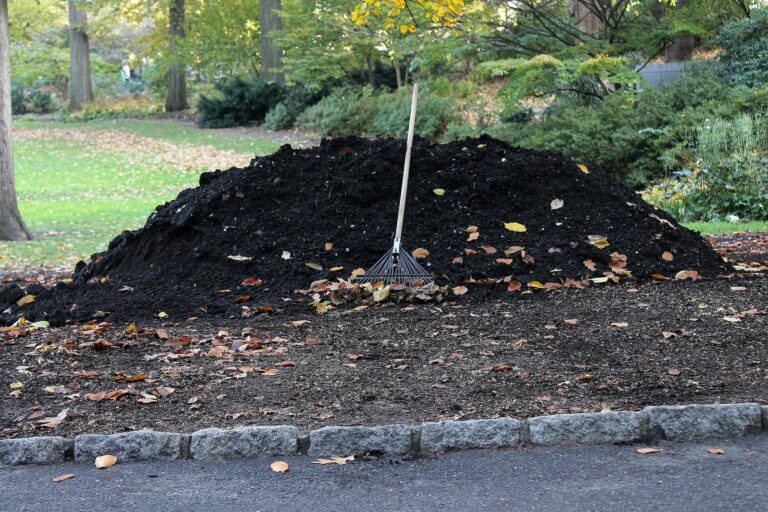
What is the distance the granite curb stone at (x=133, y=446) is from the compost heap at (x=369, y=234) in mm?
2436

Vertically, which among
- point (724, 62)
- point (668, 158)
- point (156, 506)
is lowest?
point (156, 506)

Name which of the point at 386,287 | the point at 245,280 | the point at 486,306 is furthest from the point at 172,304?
the point at 486,306

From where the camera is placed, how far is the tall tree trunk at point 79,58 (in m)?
32.8

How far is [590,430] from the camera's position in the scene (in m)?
4.03

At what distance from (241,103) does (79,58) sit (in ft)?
33.1

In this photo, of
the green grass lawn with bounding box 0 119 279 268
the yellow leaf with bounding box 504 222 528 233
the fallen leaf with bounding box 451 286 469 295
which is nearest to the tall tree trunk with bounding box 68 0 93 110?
the green grass lawn with bounding box 0 119 279 268

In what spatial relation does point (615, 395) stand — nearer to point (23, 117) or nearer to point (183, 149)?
point (183, 149)

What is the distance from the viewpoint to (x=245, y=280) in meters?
6.97

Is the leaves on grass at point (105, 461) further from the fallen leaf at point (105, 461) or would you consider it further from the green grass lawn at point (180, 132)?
the green grass lawn at point (180, 132)

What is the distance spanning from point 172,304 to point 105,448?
2.69 metres

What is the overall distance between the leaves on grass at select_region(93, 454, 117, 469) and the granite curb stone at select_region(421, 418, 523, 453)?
1356 mm

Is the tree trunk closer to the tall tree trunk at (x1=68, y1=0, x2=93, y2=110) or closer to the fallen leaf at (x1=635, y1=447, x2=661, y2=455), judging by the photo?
the fallen leaf at (x1=635, y1=447, x2=661, y2=455)

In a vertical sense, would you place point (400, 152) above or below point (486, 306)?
above

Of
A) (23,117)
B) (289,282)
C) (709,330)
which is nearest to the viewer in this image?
(709,330)
